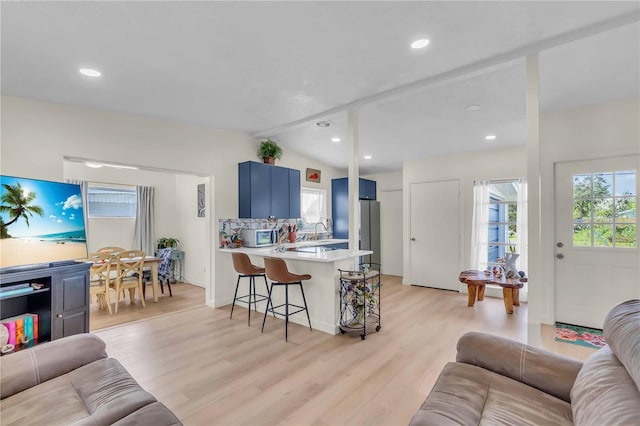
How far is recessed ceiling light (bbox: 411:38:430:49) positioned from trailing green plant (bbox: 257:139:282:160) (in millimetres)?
3087

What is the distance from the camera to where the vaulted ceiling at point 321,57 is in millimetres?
2043

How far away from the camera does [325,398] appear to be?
227 centimetres

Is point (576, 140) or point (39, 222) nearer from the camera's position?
point (39, 222)

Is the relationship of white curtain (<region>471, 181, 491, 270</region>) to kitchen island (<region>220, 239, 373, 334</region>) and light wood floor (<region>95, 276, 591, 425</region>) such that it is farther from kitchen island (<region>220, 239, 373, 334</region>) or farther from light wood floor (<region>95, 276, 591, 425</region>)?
kitchen island (<region>220, 239, 373, 334</region>)

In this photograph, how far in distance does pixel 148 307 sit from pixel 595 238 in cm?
592

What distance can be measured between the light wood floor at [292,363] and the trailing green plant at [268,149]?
2.50m

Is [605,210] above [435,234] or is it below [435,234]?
above

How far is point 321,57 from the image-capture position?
8.60 ft

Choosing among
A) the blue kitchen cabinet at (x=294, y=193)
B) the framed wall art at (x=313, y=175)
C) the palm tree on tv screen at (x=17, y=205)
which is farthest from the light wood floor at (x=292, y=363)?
the framed wall art at (x=313, y=175)

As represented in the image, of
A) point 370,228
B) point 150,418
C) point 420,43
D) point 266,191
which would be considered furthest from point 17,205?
point 370,228

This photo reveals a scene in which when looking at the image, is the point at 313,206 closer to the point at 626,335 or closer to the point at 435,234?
the point at 435,234

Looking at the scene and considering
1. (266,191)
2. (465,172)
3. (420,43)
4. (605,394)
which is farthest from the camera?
(465,172)

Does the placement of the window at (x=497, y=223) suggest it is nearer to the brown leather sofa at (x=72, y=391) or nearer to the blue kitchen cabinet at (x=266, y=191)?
the blue kitchen cabinet at (x=266, y=191)

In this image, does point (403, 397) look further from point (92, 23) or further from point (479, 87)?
point (92, 23)
